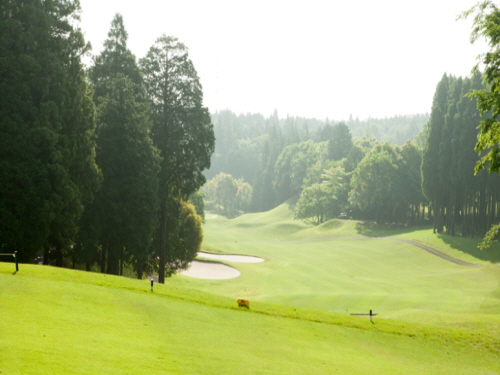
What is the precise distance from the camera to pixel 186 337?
14.2 meters

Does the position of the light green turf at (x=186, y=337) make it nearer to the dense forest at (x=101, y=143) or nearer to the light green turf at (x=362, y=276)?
the dense forest at (x=101, y=143)

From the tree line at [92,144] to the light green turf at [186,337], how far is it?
634 cm

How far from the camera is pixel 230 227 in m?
120

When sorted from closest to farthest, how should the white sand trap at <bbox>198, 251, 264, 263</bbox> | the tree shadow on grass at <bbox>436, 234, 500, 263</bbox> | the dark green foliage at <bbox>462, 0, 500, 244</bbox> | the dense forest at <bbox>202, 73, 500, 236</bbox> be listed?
the dark green foliage at <bbox>462, 0, 500, 244</bbox>
the tree shadow on grass at <bbox>436, 234, 500, 263</bbox>
the white sand trap at <bbox>198, 251, 264, 263</bbox>
the dense forest at <bbox>202, 73, 500, 236</bbox>

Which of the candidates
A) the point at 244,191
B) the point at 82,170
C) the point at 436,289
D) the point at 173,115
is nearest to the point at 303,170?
the point at 244,191

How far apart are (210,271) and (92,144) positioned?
1164 inches

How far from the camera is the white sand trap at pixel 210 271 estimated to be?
2106 inches

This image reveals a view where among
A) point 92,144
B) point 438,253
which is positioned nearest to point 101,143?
point 92,144

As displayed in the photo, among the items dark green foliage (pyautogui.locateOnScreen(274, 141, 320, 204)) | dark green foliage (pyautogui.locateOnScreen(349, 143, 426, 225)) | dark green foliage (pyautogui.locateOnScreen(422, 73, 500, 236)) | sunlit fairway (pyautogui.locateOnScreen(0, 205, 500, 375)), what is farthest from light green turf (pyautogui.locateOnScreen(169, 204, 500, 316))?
dark green foliage (pyautogui.locateOnScreen(274, 141, 320, 204))

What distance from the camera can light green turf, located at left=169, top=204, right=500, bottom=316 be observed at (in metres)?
38.9

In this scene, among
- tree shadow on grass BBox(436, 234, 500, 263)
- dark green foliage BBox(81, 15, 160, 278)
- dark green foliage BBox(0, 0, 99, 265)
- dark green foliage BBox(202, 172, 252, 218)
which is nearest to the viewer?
dark green foliage BBox(0, 0, 99, 265)

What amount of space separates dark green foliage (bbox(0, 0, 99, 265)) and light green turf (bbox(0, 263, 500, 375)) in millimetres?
5267

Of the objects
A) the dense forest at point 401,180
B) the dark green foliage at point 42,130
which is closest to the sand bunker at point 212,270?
the dark green foliage at point 42,130

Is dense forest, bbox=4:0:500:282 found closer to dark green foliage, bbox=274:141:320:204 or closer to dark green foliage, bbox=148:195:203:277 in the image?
dark green foliage, bbox=148:195:203:277
